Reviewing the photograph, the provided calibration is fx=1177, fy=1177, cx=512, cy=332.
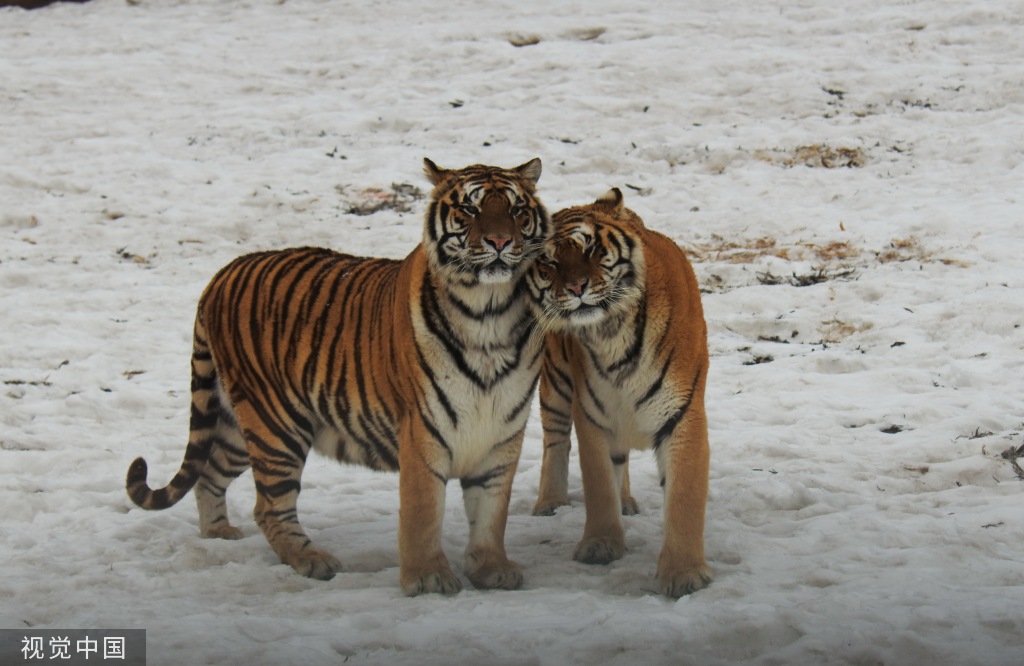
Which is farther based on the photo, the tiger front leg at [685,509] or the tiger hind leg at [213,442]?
the tiger hind leg at [213,442]

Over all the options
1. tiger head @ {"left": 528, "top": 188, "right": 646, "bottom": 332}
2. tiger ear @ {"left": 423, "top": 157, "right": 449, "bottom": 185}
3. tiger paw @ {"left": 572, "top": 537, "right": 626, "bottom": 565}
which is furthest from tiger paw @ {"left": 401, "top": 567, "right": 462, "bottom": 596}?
tiger ear @ {"left": 423, "top": 157, "right": 449, "bottom": 185}

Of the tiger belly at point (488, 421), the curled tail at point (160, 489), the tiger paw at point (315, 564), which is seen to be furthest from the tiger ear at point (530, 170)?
the curled tail at point (160, 489)

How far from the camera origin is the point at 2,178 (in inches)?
383

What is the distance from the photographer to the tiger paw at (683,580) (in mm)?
3949

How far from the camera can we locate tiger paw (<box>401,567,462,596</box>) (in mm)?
4035

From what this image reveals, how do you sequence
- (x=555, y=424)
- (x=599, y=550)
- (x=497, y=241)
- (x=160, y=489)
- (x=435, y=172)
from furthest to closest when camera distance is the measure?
1. (x=555, y=424)
2. (x=160, y=489)
3. (x=599, y=550)
4. (x=435, y=172)
5. (x=497, y=241)

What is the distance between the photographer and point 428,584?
13.3ft

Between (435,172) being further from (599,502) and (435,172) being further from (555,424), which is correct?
(599,502)

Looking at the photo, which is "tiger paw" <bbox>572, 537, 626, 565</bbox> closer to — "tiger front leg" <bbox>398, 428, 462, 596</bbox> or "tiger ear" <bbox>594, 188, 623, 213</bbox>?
"tiger front leg" <bbox>398, 428, 462, 596</bbox>

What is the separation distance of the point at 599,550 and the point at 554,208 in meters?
4.93

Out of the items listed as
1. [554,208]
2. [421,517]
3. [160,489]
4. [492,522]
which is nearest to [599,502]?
[492,522]

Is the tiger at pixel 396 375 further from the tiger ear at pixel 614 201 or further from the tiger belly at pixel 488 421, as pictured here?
the tiger ear at pixel 614 201

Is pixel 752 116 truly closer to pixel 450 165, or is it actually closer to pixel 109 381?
pixel 450 165

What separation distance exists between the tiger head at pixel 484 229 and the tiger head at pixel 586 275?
0.24ft
